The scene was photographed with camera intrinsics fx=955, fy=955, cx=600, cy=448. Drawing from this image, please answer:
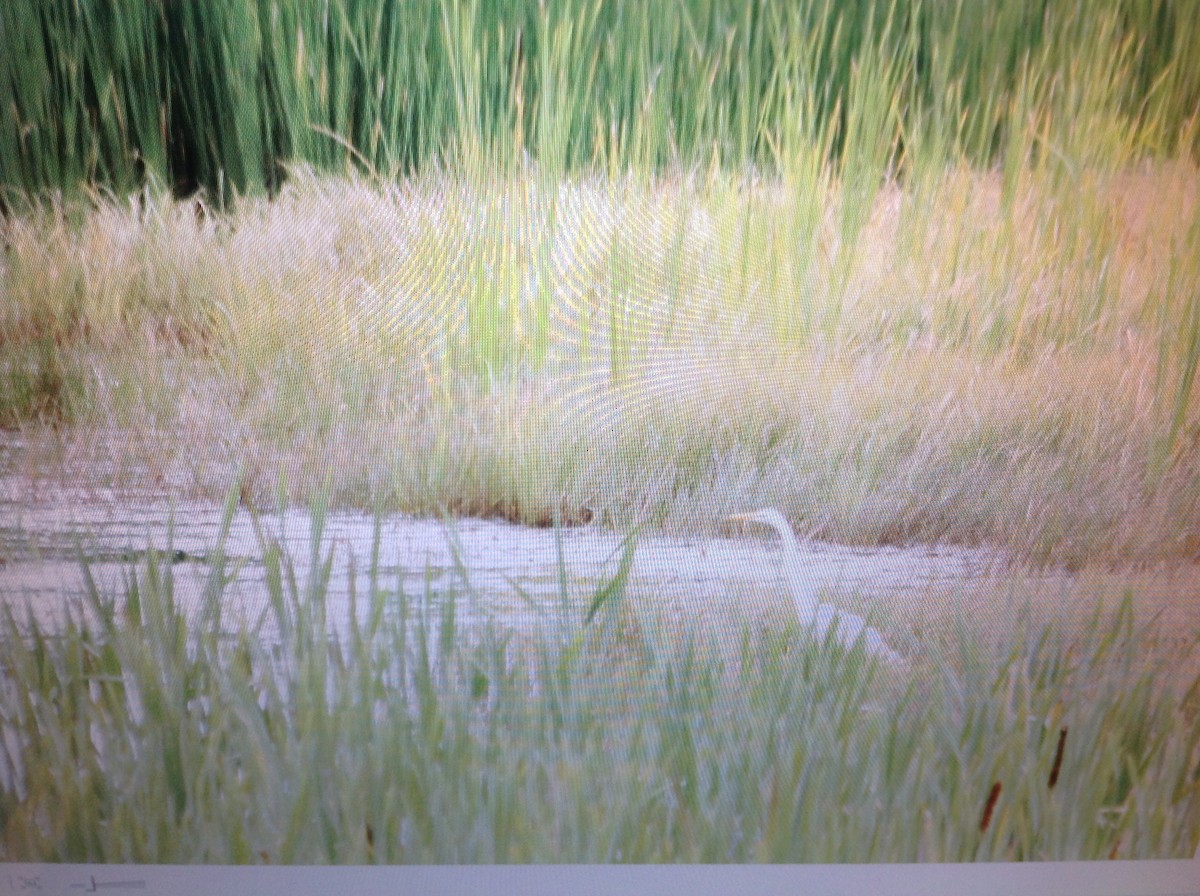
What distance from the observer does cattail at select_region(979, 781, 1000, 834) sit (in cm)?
137

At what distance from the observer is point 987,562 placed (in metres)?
1.43

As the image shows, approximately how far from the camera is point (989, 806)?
137cm

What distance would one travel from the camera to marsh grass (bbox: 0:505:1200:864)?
1351 millimetres

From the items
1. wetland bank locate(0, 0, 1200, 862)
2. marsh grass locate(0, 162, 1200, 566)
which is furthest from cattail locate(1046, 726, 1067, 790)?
marsh grass locate(0, 162, 1200, 566)

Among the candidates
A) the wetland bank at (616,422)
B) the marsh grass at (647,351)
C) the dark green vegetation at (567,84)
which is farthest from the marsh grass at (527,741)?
the dark green vegetation at (567,84)

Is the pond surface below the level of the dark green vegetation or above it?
below

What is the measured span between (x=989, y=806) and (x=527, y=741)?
67cm

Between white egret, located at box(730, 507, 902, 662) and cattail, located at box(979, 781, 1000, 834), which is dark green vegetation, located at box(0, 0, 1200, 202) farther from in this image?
cattail, located at box(979, 781, 1000, 834)

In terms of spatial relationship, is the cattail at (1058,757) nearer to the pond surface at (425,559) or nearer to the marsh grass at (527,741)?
the marsh grass at (527,741)

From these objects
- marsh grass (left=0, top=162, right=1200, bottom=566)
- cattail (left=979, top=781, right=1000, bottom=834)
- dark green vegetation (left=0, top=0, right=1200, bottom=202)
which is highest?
dark green vegetation (left=0, top=0, right=1200, bottom=202)

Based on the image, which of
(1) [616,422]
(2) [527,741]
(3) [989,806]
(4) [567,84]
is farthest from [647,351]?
(3) [989,806]

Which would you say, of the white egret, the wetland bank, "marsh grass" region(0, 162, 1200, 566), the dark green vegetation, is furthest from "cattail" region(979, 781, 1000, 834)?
the dark green vegetation

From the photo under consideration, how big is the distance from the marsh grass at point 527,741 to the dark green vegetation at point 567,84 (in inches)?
24.9

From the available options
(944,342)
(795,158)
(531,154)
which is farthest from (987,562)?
(531,154)
